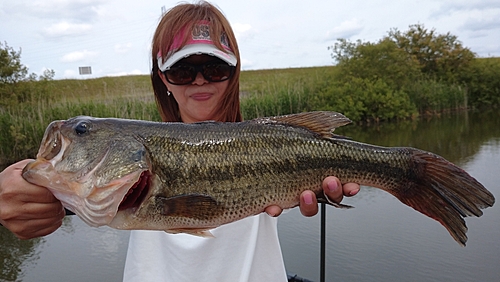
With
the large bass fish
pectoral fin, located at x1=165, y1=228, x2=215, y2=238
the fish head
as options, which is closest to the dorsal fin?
the large bass fish

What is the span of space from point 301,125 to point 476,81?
3798 cm

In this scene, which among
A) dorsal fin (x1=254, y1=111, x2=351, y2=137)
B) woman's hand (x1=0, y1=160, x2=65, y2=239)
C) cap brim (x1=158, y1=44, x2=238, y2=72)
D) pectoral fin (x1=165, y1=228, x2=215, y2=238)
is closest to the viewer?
woman's hand (x1=0, y1=160, x2=65, y2=239)

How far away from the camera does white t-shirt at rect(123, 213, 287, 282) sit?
2.34m

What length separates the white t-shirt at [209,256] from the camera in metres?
2.34

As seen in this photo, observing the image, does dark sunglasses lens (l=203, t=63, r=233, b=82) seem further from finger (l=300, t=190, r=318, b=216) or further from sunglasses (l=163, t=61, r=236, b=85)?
finger (l=300, t=190, r=318, b=216)

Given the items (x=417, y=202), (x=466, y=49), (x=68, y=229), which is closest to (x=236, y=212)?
(x=417, y=202)

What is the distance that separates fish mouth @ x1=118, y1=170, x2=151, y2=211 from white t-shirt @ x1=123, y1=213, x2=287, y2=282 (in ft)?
1.83

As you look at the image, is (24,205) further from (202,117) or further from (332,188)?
(332,188)

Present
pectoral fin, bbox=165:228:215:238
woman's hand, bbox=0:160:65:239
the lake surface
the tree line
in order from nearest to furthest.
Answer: woman's hand, bbox=0:160:65:239 → pectoral fin, bbox=165:228:215:238 → the lake surface → the tree line

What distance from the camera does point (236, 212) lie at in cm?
206

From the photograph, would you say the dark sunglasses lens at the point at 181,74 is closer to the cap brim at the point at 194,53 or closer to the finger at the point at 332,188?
the cap brim at the point at 194,53

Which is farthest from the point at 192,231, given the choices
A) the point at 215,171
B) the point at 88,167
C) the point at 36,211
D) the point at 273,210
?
the point at 36,211

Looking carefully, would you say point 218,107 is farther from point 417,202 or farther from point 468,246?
point 468,246

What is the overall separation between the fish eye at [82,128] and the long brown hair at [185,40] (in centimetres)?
92
